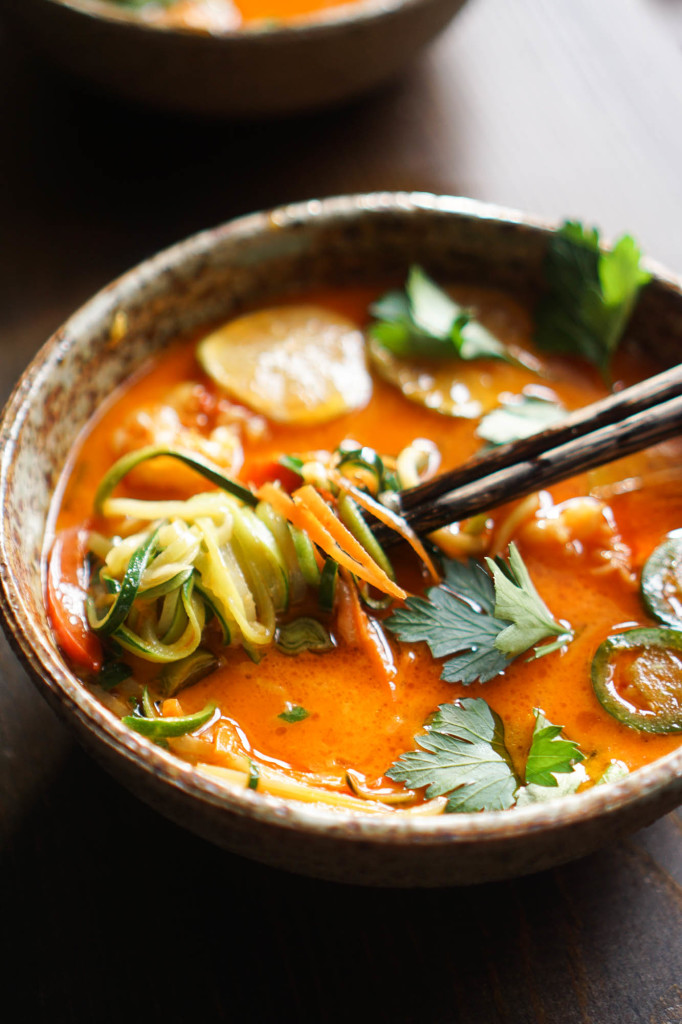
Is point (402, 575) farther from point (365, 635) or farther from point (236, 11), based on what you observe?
point (236, 11)

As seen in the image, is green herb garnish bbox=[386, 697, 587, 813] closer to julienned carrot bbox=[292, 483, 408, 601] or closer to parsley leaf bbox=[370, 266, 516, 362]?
julienned carrot bbox=[292, 483, 408, 601]

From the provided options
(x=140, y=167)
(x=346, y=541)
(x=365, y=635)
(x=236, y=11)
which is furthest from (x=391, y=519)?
(x=236, y=11)

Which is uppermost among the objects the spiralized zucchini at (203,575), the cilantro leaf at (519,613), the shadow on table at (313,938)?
the spiralized zucchini at (203,575)

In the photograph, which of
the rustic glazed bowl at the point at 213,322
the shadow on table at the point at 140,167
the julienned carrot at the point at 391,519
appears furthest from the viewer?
the shadow on table at the point at 140,167

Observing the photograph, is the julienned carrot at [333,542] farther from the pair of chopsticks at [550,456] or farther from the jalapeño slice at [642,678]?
the jalapeño slice at [642,678]

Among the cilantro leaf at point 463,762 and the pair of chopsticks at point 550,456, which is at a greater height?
the pair of chopsticks at point 550,456

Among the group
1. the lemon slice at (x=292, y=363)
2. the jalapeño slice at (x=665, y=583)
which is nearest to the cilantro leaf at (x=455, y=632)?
the jalapeño slice at (x=665, y=583)

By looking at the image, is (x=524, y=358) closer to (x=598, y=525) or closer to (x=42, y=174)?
(x=598, y=525)
